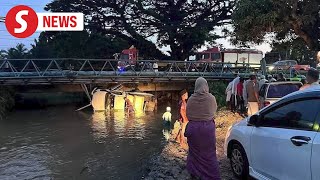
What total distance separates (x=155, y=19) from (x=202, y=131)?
3619 cm

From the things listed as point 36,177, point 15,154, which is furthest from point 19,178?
point 15,154

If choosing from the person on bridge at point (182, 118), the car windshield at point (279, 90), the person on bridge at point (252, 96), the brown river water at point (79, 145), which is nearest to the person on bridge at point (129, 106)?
the brown river water at point (79, 145)

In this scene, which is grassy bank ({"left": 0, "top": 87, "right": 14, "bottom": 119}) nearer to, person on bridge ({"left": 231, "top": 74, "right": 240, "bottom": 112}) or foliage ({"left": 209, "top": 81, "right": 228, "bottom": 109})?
foliage ({"left": 209, "top": 81, "right": 228, "bottom": 109})

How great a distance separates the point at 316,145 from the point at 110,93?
71.3 feet

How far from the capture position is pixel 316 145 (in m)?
4.11

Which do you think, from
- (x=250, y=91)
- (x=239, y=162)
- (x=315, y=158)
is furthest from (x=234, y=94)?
(x=315, y=158)

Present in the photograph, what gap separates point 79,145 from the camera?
1361cm

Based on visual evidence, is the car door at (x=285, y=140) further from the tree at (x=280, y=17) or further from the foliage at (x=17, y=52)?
the foliage at (x=17, y=52)

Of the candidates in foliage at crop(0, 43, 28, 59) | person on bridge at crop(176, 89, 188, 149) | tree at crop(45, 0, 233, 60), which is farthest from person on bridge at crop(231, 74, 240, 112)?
foliage at crop(0, 43, 28, 59)

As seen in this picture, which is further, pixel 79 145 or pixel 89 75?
pixel 89 75

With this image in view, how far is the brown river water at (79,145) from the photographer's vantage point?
9.77 metres

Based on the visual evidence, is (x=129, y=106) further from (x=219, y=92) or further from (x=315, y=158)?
(x=315, y=158)

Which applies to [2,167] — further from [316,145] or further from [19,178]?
[316,145]

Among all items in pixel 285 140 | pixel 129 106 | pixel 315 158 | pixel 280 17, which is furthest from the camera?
pixel 129 106
